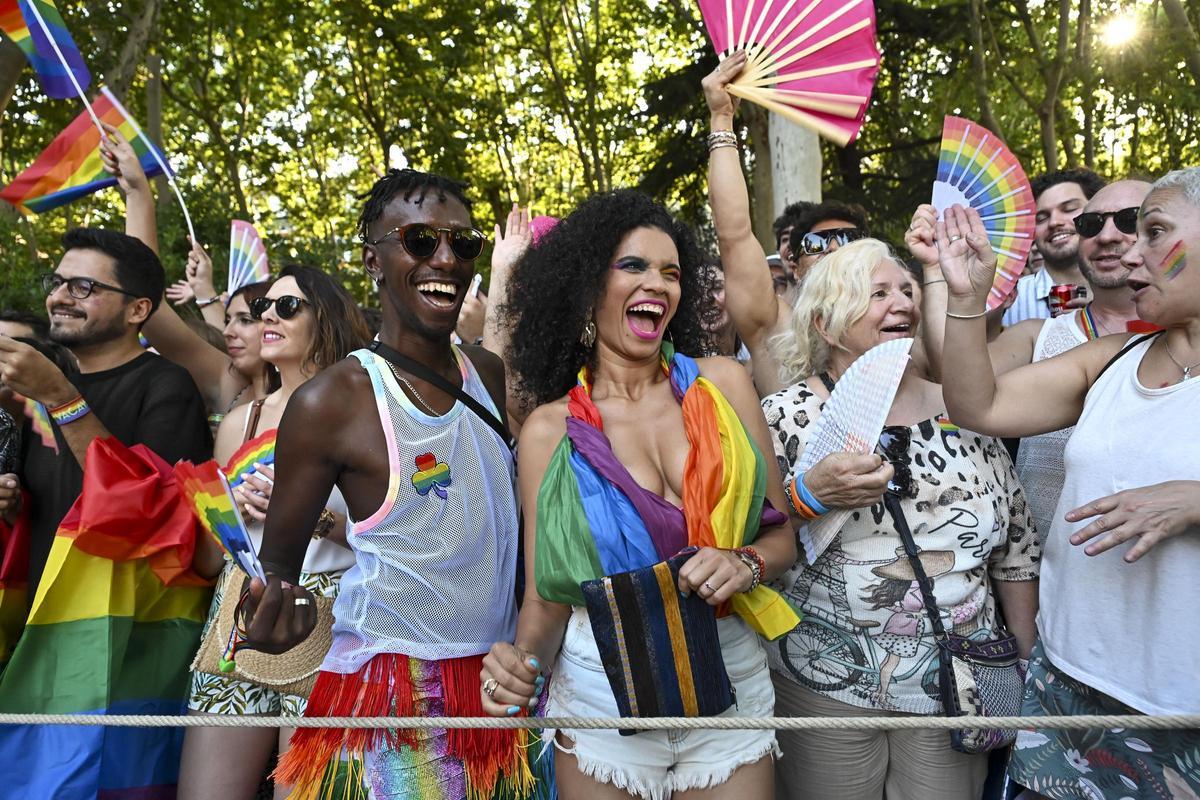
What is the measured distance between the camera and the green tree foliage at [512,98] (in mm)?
10023

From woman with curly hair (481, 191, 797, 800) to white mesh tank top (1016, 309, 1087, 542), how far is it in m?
1.18

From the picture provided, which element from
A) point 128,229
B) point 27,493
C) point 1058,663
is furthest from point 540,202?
point 1058,663

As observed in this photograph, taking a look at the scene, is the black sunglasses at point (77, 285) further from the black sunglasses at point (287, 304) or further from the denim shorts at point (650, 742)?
the denim shorts at point (650, 742)

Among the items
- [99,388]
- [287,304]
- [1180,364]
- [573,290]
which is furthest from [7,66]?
[1180,364]

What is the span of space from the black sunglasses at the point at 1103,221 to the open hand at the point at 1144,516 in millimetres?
1578

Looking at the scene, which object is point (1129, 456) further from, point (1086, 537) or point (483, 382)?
point (483, 382)

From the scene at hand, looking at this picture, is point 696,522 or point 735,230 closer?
point 696,522

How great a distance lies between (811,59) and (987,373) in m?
1.16

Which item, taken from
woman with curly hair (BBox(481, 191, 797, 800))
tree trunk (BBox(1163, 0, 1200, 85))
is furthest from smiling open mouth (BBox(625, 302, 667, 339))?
tree trunk (BBox(1163, 0, 1200, 85))

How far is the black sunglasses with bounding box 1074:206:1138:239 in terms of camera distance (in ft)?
10.6

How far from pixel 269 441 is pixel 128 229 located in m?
1.90

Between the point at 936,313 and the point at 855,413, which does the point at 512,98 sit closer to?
the point at 936,313

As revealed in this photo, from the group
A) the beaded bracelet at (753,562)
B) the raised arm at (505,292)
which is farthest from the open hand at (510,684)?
the raised arm at (505,292)

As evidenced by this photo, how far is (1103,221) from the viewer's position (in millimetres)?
3305
